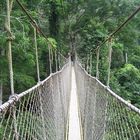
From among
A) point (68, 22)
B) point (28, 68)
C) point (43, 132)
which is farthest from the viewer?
point (68, 22)

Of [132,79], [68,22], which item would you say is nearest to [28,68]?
[132,79]

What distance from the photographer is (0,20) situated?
6.62 meters

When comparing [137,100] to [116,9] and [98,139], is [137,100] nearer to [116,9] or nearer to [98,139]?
[116,9]

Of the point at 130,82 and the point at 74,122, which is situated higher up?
the point at 74,122

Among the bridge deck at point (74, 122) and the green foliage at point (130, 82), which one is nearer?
the bridge deck at point (74, 122)

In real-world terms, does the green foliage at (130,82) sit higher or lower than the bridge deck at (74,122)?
lower

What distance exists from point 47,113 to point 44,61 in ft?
25.0

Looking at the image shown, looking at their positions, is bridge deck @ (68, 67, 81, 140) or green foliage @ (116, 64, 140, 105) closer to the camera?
bridge deck @ (68, 67, 81, 140)

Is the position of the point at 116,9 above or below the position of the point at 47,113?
above

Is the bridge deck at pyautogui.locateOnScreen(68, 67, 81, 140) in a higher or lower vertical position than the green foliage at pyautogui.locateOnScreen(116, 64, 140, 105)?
higher

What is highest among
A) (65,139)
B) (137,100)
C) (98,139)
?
(98,139)

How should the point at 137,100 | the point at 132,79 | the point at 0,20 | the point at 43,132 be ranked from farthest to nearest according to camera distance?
the point at 132,79 → the point at 137,100 → the point at 0,20 → the point at 43,132

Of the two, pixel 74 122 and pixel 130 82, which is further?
pixel 130 82

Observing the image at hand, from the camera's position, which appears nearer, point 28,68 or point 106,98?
point 106,98
